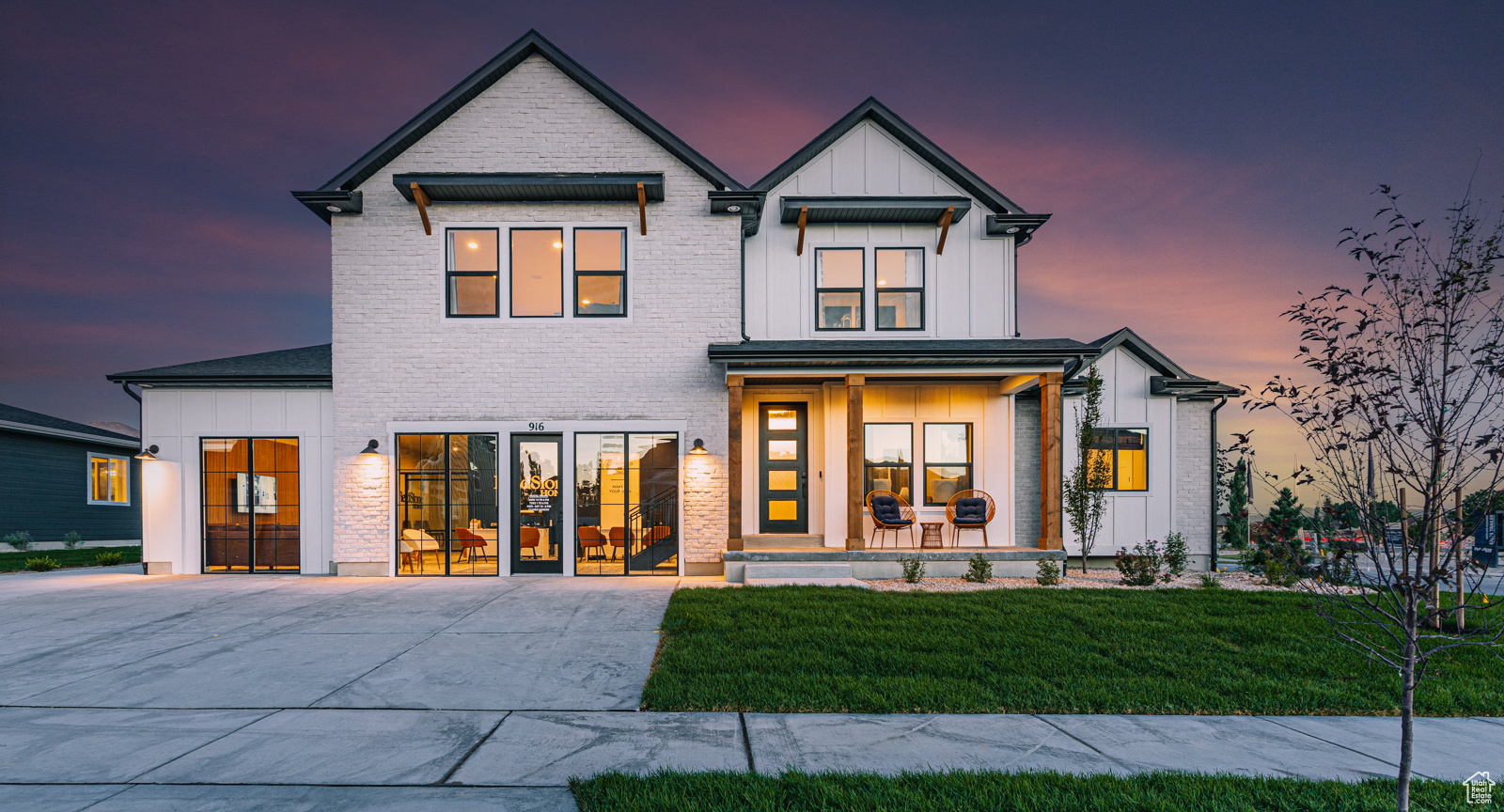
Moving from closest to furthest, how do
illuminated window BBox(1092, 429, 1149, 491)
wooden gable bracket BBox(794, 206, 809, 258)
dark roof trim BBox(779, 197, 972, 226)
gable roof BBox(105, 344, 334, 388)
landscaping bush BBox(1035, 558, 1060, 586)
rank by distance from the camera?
landscaping bush BBox(1035, 558, 1060, 586) → gable roof BBox(105, 344, 334, 388) → wooden gable bracket BBox(794, 206, 809, 258) → dark roof trim BBox(779, 197, 972, 226) → illuminated window BBox(1092, 429, 1149, 491)

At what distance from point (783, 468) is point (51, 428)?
21.8 m

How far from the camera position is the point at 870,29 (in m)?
14.9

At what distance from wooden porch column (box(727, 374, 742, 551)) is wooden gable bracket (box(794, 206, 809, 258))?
2.82m

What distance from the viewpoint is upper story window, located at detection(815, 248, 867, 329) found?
38.0 ft

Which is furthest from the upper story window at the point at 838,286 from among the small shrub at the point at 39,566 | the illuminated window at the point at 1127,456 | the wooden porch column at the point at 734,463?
the small shrub at the point at 39,566

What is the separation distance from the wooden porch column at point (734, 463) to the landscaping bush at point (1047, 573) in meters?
4.74

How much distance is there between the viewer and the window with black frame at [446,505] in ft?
34.8

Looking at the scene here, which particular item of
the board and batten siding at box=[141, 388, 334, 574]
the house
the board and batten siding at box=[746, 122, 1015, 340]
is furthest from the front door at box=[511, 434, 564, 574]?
the board and batten siding at box=[746, 122, 1015, 340]

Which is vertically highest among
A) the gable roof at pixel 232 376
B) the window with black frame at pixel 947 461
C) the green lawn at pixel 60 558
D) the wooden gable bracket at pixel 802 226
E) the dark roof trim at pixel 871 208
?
the dark roof trim at pixel 871 208

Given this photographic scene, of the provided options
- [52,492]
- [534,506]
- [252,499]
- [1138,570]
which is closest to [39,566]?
[252,499]

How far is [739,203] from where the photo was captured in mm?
10539

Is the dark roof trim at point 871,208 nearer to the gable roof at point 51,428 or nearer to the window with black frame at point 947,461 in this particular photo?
the window with black frame at point 947,461

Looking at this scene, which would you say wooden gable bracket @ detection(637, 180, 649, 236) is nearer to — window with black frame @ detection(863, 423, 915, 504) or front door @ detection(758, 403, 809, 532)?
front door @ detection(758, 403, 809, 532)

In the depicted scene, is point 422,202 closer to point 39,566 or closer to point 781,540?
point 781,540
